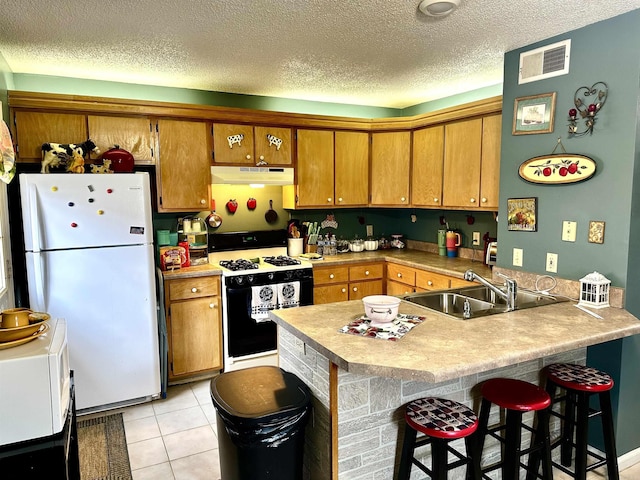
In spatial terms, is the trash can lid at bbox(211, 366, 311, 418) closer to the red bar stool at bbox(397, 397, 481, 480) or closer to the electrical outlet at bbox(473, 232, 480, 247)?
the red bar stool at bbox(397, 397, 481, 480)

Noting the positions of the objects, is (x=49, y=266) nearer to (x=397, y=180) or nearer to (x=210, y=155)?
(x=210, y=155)

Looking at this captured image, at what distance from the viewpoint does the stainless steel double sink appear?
8.40ft

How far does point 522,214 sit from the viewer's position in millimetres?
2893

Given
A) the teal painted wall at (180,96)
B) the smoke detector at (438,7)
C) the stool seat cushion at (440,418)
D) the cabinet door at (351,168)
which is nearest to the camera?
the stool seat cushion at (440,418)

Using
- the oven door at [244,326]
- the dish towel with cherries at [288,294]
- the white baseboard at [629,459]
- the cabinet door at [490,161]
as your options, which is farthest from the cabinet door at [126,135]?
the white baseboard at [629,459]

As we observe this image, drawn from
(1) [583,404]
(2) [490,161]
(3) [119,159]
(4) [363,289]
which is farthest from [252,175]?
(1) [583,404]

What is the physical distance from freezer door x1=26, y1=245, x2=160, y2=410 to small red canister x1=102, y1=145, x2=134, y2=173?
2.14 ft

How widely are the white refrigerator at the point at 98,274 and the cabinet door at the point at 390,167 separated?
2.26 m

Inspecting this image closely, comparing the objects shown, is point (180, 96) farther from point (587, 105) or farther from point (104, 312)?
point (587, 105)

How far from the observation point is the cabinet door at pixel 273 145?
3930mm

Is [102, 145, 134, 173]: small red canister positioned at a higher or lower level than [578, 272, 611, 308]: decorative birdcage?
higher

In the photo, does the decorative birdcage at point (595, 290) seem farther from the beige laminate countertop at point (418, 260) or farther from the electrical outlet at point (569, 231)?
the beige laminate countertop at point (418, 260)

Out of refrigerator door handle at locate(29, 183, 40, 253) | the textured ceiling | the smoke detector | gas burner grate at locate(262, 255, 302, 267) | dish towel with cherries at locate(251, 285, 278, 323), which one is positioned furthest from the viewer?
gas burner grate at locate(262, 255, 302, 267)

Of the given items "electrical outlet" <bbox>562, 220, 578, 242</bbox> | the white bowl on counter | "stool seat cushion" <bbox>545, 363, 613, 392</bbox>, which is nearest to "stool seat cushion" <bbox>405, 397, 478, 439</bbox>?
the white bowl on counter
